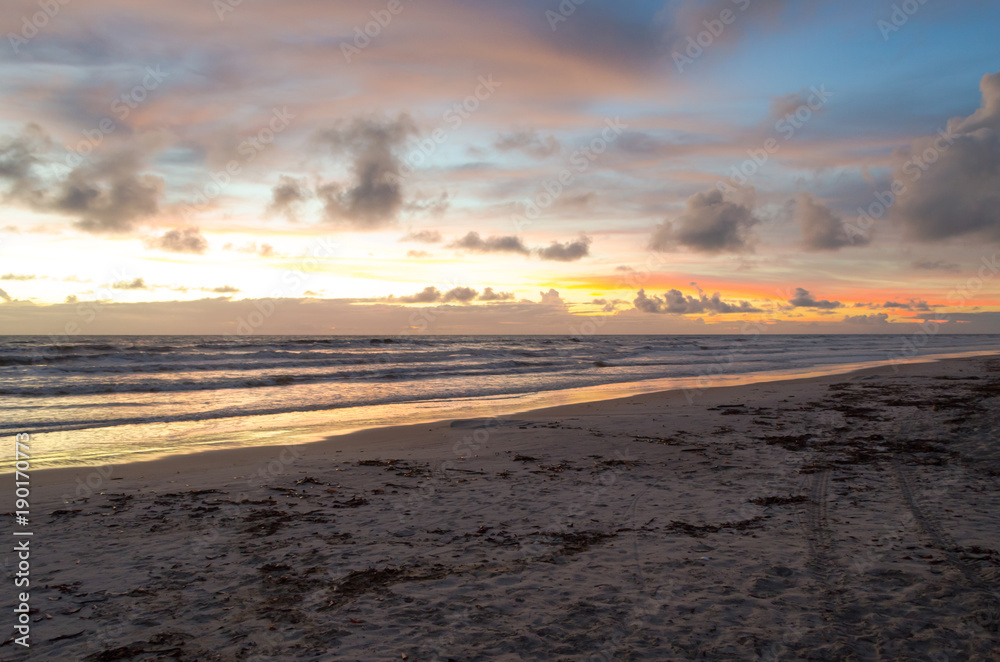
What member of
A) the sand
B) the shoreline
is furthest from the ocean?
the sand

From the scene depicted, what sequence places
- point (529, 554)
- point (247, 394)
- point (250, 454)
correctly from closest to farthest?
1. point (529, 554)
2. point (250, 454)
3. point (247, 394)

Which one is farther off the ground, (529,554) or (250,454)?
(529,554)

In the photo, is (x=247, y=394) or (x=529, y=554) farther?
(x=247, y=394)

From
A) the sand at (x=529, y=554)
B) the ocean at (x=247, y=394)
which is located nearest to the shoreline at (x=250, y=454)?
the sand at (x=529, y=554)

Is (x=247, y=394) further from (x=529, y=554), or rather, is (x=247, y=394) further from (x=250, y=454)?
(x=529, y=554)

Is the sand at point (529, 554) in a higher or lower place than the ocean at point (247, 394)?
higher

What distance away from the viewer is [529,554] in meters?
6.51

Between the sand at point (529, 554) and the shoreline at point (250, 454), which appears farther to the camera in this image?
the shoreline at point (250, 454)

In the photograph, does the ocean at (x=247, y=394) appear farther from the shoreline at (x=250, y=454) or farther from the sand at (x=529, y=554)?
the sand at (x=529, y=554)

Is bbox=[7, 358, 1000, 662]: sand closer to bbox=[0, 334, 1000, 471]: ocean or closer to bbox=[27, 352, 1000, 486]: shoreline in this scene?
bbox=[27, 352, 1000, 486]: shoreline

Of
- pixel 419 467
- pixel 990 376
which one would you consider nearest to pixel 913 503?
pixel 419 467

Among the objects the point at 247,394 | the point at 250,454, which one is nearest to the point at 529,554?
the point at 250,454

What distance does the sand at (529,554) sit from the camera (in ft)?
15.4

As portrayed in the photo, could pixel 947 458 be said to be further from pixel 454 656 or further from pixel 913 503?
pixel 454 656
